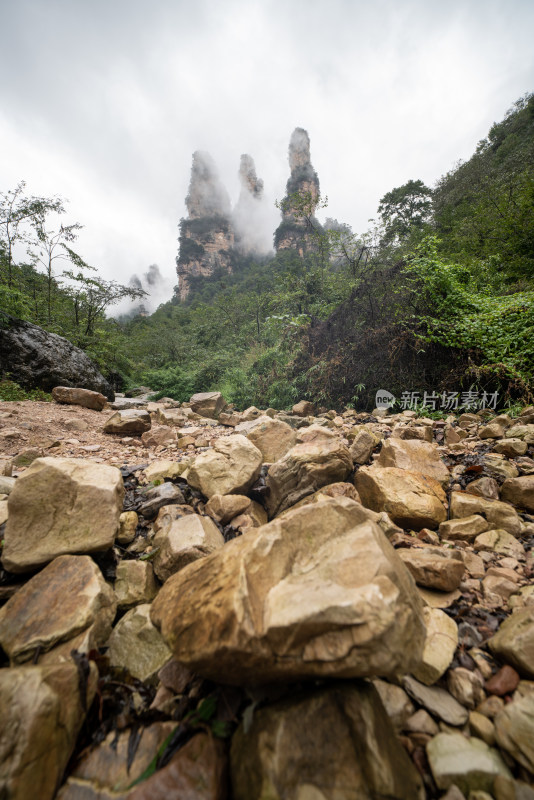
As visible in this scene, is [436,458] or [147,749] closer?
[147,749]

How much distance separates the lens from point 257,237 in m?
65.0

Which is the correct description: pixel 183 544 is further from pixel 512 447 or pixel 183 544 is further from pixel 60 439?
pixel 60 439

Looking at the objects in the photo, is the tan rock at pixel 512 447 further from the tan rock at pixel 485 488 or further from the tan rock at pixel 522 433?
the tan rock at pixel 485 488

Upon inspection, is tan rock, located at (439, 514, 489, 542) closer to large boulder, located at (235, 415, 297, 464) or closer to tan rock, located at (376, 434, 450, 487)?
tan rock, located at (376, 434, 450, 487)

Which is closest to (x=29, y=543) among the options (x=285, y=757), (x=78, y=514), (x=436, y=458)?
(x=78, y=514)

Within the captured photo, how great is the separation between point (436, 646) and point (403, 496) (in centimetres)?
101

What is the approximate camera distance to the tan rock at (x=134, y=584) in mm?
1710

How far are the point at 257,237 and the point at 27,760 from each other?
75073mm

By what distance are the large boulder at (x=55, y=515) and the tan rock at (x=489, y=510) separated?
2453mm

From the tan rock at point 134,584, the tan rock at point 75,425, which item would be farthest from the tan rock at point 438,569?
the tan rock at point 75,425

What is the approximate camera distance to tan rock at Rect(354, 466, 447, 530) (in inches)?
81.0

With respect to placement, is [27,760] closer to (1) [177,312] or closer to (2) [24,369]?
(2) [24,369]

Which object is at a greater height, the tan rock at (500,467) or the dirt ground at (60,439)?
the tan rock at (500,467)

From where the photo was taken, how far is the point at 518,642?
1143 mm
